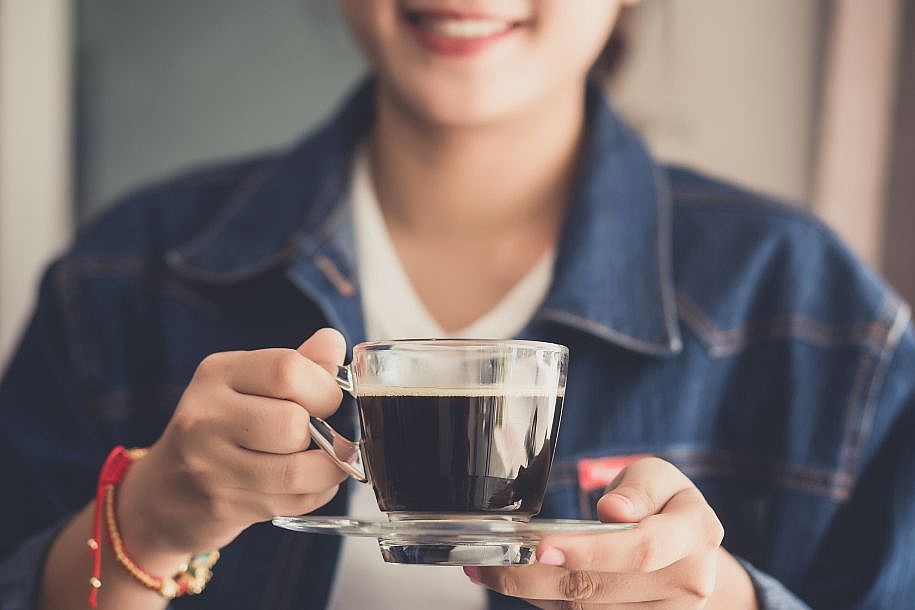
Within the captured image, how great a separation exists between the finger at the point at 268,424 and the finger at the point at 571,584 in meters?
0.15

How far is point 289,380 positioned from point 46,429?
74 cm

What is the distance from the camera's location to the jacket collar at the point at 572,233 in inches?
48.6

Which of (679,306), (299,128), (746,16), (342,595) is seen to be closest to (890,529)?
(679,306)

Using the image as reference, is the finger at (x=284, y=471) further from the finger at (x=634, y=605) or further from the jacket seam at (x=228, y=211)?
the jacket seam at (x=228, y=211)

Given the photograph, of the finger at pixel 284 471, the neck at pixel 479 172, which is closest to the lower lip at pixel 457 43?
the neck at pixel 479 172

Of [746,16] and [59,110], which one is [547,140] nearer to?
[746,16]

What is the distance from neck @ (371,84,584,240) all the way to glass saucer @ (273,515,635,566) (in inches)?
27.3

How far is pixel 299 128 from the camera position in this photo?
1794mm

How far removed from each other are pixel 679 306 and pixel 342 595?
20.7 inches

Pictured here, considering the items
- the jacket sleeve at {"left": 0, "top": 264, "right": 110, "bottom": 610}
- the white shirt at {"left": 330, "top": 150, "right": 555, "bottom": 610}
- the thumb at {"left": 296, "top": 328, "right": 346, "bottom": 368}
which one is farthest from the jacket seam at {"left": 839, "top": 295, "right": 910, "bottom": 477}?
the jacket sleeve at {"left": 0, "top": 264, "right": 110, "bottom": 610}

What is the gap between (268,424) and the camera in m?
0.72

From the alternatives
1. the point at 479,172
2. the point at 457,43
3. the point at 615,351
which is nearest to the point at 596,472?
the point at 615,351

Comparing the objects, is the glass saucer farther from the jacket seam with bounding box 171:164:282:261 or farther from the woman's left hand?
the jacket seam with bounding box 171:164:282:261

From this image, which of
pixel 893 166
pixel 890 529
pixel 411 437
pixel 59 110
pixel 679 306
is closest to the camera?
pixel 411 437
